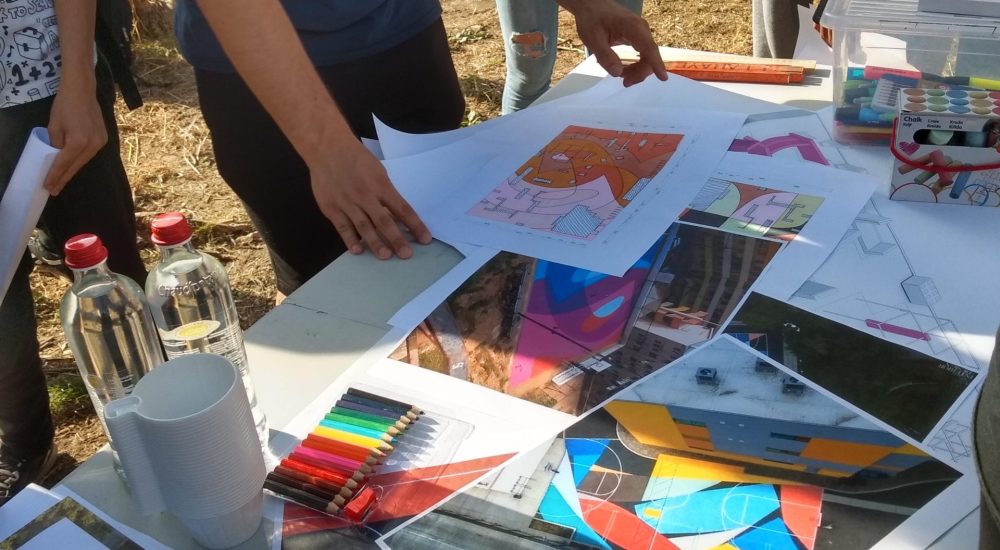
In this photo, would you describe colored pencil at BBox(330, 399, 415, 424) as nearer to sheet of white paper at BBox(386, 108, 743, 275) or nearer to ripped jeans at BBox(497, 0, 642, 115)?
sheet of white paper at BBox(386, 108, 743, 275)

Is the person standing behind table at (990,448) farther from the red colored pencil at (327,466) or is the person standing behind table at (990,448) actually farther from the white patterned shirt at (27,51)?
the white patterned shirt at (27,51)

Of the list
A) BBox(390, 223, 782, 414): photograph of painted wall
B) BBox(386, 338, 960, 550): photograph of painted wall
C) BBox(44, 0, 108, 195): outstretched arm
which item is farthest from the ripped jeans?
BBox(386, 338, 960, 550): photograph of painted wall

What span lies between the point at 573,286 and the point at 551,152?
0.28m

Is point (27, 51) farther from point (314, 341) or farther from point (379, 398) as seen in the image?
point (379, 398)

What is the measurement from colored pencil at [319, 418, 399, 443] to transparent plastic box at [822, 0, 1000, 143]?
702 millimetres

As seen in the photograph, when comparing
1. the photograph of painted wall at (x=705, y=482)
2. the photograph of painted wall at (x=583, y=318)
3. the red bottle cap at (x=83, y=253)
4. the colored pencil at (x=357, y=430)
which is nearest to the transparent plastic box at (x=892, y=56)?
the photograph of painted wall at (x=583, y=318)

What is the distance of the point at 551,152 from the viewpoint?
106cm

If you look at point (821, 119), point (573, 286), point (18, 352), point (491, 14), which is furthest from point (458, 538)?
point (491, 14)

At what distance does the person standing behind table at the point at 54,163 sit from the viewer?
A: 1.18 m

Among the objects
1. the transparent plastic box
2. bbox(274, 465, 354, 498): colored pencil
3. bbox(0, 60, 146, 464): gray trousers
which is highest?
the transparent plastic box

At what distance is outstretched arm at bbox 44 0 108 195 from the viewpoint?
119cm

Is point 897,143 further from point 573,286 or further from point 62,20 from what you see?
point 62,20

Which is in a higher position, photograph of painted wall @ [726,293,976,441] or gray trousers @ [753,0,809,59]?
gray trousers @ [753,0,809,59]

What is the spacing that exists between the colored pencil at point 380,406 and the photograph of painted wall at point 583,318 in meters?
0.07
